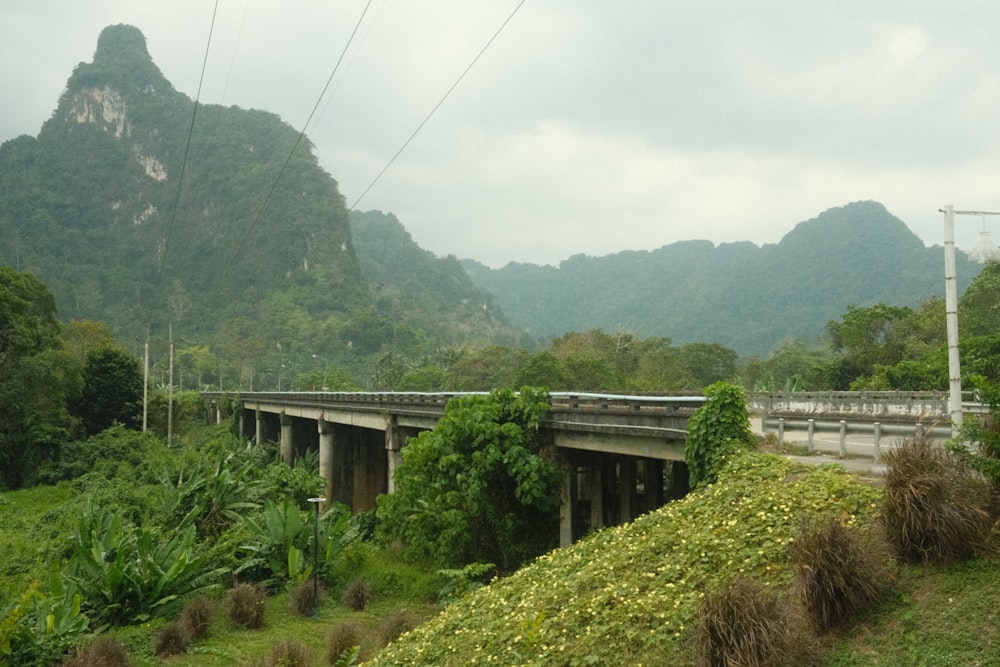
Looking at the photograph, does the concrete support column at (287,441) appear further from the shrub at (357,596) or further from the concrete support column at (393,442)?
the shrub at (357,596)

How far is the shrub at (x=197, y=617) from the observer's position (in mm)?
17423

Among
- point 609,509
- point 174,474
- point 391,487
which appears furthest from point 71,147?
point 609,509

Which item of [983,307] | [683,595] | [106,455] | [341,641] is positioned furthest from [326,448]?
[983,307]

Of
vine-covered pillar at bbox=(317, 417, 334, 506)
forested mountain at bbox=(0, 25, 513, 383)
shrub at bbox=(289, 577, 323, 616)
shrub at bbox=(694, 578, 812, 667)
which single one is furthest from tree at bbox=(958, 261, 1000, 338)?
forested mountain at bbox=(0, 25, 513, 383)

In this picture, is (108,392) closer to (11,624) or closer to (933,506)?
(11,624)

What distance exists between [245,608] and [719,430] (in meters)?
11.9

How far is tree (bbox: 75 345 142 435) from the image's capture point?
5434 centimetres

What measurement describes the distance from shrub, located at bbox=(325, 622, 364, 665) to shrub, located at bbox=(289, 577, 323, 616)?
3548 mm

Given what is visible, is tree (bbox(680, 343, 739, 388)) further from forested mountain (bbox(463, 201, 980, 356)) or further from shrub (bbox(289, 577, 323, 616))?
forested mountain (bbox(463, 201, 980, 356))

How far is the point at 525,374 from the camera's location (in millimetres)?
55250

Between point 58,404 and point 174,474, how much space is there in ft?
44.9

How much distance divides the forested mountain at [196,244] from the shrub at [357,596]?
98.2m

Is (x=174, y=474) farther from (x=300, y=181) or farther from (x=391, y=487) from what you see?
(x=300, y=181)

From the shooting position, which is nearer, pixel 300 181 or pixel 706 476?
pixel 706 476
